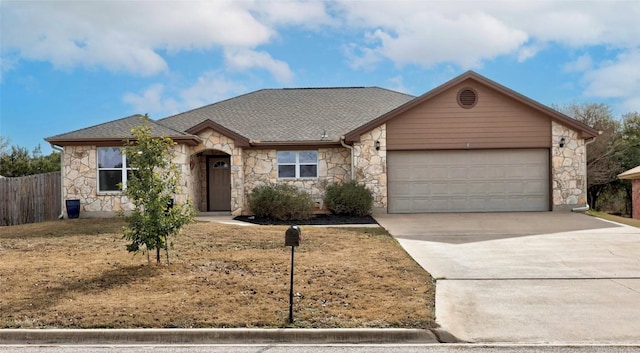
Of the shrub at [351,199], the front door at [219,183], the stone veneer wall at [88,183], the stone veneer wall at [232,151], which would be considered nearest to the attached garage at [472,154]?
the shrub at [351,199]

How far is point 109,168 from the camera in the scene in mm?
18969

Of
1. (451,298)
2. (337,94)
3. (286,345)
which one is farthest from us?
(337,94)

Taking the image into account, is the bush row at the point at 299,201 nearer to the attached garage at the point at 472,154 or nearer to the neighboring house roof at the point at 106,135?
the attached garage at the point at 472,154

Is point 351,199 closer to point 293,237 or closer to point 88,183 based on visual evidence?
point 88,183

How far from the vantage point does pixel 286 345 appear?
6.20 m

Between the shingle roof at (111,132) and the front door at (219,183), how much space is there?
3.16 m

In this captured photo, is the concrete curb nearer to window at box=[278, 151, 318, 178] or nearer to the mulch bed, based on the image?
the mulch bed

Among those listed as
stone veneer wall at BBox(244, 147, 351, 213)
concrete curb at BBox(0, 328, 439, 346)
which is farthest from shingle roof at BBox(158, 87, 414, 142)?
concrete curb at BBox(0, 328, 439, 346)

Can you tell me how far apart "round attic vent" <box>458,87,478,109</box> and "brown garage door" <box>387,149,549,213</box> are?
173cm

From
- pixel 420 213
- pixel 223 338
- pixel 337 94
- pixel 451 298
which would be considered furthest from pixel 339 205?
pixel 223 338

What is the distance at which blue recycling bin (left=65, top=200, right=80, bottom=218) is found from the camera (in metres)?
18.7

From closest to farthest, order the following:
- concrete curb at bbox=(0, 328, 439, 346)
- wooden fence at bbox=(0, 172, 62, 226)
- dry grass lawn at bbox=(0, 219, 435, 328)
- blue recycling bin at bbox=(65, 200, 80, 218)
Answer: concrete curb at bbox=(0, 328, 439, 346) < dry grass lawn at bbox=(0, 219, 435, 328) < blue recycling bin at bbox=(65, 200, 80, 218) < wooden fence at bbox=(0, 172, 62, 226)

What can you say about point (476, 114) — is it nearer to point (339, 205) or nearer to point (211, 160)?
point (339, 205)

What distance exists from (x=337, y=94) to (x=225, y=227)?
43.1 ft
